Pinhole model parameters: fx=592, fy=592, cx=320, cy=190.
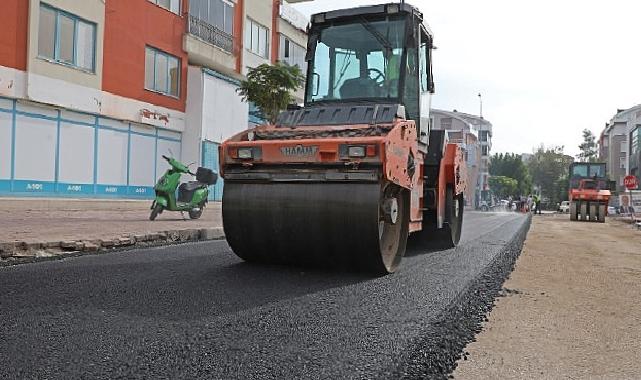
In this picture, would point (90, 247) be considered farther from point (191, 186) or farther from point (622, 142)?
point (622, 142)

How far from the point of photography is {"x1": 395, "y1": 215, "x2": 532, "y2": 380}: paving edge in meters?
3.11

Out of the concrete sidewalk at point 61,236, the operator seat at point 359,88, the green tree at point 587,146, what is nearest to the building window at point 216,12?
the concrete sidewalk at point 61,236

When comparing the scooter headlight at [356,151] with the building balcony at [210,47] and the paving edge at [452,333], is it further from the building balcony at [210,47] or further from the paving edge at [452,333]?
the building balcony at [210,47]

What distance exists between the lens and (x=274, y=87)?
15.3m

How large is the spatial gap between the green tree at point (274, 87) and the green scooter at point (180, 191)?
258 centimetres

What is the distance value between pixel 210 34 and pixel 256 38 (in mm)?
3845

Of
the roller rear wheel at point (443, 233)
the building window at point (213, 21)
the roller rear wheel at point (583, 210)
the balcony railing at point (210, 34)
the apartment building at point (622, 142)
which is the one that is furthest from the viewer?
the apartment building at point (622, 142)

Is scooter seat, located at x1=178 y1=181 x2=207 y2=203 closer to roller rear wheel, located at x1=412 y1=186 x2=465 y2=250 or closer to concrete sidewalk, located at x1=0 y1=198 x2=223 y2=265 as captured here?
concrete sidewalk, located at x1=0 y1=198 x2=223 y2=265

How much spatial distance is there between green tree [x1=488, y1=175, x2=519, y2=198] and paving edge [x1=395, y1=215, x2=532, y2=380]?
83873 mm

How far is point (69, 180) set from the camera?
51.7 feet

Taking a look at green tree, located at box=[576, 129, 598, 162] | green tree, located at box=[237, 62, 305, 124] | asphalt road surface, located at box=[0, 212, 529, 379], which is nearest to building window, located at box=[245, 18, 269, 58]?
green tree, located at box=[237, 62, 305, 124]

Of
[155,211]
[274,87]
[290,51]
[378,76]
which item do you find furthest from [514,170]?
[378,76]

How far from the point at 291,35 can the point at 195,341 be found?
26.3m

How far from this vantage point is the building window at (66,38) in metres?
14.9
